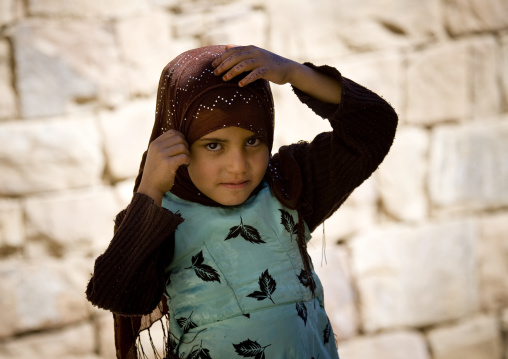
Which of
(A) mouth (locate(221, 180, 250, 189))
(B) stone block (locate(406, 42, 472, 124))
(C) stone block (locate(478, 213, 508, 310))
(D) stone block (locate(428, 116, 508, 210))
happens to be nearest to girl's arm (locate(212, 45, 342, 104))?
(A) mouth (locate(221, 180, 250, 189))

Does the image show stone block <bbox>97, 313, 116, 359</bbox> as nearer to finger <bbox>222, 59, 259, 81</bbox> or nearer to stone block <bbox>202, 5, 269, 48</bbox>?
stone block <bbox>202, 5, 269, 48</bbox>

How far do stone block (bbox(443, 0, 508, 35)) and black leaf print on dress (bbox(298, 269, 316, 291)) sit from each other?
2427mm

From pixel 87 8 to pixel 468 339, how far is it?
2.83 m

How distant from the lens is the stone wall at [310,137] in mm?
3271

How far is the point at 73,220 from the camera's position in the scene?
3.33 metres

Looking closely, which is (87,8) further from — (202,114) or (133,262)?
(133,262)

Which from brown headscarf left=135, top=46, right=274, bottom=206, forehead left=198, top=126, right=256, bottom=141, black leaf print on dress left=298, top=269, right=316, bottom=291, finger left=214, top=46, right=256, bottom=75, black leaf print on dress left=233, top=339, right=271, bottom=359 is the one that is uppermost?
finger left=214, top=46, right=256, bottom=75

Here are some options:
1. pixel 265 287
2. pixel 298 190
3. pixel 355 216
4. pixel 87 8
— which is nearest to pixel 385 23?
pixel 355 216

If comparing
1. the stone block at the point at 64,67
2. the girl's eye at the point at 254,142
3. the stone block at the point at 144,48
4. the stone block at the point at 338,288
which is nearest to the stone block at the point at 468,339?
the stone block at the point at 338,288

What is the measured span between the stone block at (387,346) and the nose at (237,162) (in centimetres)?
240

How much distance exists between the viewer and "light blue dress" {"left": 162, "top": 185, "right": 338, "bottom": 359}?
1.61 m

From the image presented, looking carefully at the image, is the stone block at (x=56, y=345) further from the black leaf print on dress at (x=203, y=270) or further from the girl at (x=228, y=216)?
the black leaf print on dress at (x=203, y=270)

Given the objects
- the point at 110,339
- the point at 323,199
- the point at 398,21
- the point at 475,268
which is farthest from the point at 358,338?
the point at 323,199

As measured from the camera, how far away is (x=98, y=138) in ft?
10.9
